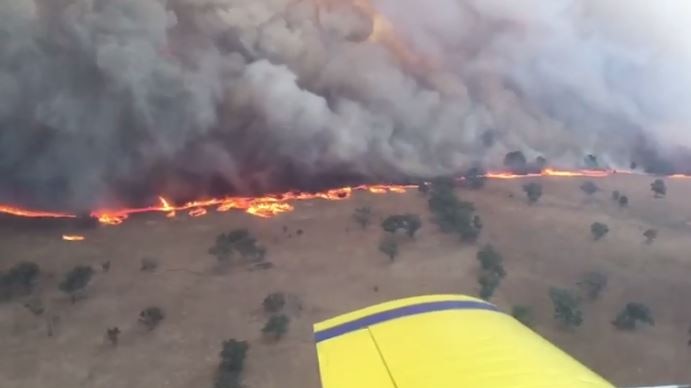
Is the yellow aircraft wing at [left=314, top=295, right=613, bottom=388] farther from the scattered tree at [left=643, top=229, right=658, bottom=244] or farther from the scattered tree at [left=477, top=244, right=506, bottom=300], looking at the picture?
the scattered tree at [left=643, top=229, right=658, bottom=244]

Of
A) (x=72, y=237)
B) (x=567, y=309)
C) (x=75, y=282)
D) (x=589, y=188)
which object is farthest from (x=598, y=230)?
(x=72, y=237)

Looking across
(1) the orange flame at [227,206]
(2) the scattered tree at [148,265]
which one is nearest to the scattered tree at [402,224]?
(1) the orange flame at [227,206]

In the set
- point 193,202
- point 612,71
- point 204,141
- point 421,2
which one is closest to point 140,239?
point 193,202

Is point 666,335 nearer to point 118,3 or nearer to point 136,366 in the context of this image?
point 136,366

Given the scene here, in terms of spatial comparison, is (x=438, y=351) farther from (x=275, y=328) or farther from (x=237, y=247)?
(x=237, y=247)

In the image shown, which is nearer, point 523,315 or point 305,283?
point 523,315

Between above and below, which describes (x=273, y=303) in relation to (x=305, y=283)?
below
